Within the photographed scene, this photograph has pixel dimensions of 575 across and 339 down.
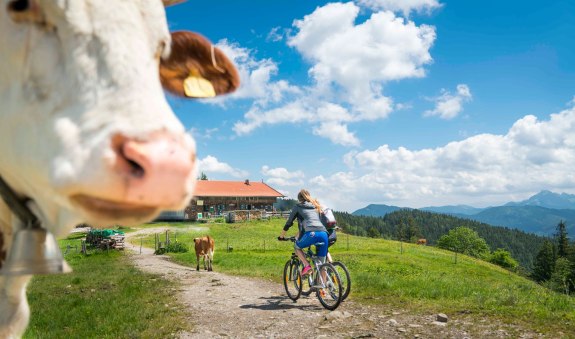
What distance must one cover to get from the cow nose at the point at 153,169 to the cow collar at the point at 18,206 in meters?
0.65

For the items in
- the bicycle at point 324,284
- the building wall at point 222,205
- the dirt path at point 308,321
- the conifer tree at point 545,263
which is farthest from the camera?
the conifer tree at point 545,263

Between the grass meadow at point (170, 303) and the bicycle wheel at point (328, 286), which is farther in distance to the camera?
the bicycle wheel at point (328, 286)

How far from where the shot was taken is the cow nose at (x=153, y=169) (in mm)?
1187

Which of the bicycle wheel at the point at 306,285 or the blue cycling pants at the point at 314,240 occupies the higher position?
the blue cycling pants at the point at 314,240

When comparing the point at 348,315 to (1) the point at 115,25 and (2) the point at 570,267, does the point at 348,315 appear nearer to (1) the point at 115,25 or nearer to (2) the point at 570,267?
(1) the point at 115,25

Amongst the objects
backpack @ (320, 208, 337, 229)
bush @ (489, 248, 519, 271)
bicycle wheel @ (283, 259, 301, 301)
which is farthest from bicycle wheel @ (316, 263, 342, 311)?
bush @ (489, 248, 519, 271)

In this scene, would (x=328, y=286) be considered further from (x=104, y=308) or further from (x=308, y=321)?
(x=104, y=308)

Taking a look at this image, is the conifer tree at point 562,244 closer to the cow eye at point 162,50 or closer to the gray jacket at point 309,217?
the gray jacket at point 309,217

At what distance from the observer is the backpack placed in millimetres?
9805

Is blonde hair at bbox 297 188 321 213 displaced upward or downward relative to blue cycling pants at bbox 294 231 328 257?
upward

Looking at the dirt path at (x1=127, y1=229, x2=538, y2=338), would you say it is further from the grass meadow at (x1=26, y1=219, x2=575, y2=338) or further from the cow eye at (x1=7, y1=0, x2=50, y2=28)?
the cow eye at (x1=7, y1=0, x2=50, y2=28)

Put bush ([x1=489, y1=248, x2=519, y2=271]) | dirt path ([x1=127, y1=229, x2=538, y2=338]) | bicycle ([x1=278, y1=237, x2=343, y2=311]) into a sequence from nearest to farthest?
dirt path ([x1=127, y1=229, x2=538, y2=338]), bicycle ([x1=278, y1=237, x2=343, y2=311]), bush ([x1=489, y1=248, x2=519, y2=271])

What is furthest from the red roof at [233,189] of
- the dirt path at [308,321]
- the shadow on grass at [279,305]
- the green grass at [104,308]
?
the dirt path at [308,321]

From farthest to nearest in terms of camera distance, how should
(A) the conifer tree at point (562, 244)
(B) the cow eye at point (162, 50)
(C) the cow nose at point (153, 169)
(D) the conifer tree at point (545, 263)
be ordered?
1. (A) the conifer tree at point (562, 244)
2. (D) the conifer tree at point (545, 263)
3. (B) the cow eye at point (162, 50)
4. (C) the cow nose at point (153, 169)
